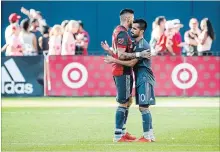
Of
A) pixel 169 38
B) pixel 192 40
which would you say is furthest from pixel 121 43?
pixel 192 40

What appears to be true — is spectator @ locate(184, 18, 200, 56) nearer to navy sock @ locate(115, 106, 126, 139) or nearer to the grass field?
the grass field

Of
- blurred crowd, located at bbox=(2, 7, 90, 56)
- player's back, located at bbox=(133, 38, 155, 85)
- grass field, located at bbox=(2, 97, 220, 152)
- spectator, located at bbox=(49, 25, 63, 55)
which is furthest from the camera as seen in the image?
spectator, located at bbox=(49, 25, 63, 55)

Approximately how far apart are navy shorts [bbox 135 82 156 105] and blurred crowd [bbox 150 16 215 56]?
13872mm

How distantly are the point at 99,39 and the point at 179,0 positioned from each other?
3.44 metres

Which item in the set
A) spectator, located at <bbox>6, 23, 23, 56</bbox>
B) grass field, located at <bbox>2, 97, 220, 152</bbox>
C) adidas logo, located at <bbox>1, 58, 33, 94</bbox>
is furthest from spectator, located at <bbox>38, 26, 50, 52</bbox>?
grass field, located at <bbox>2, 97, 220, 152</bbox>

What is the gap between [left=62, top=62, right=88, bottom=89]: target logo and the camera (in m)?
29.0

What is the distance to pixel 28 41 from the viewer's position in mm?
30062

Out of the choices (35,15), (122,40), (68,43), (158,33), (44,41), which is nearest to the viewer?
(122,40)

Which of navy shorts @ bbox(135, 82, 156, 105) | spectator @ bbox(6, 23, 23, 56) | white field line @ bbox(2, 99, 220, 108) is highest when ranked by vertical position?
spectator @ bbox(6, 23, 23, 56)

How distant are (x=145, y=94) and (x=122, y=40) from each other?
928mm

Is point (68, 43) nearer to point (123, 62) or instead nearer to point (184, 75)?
point (184, 75)

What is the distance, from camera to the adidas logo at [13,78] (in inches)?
1141

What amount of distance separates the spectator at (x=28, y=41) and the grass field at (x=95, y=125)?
227cm

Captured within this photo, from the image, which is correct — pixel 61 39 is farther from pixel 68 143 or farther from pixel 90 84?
pixel 68 143
